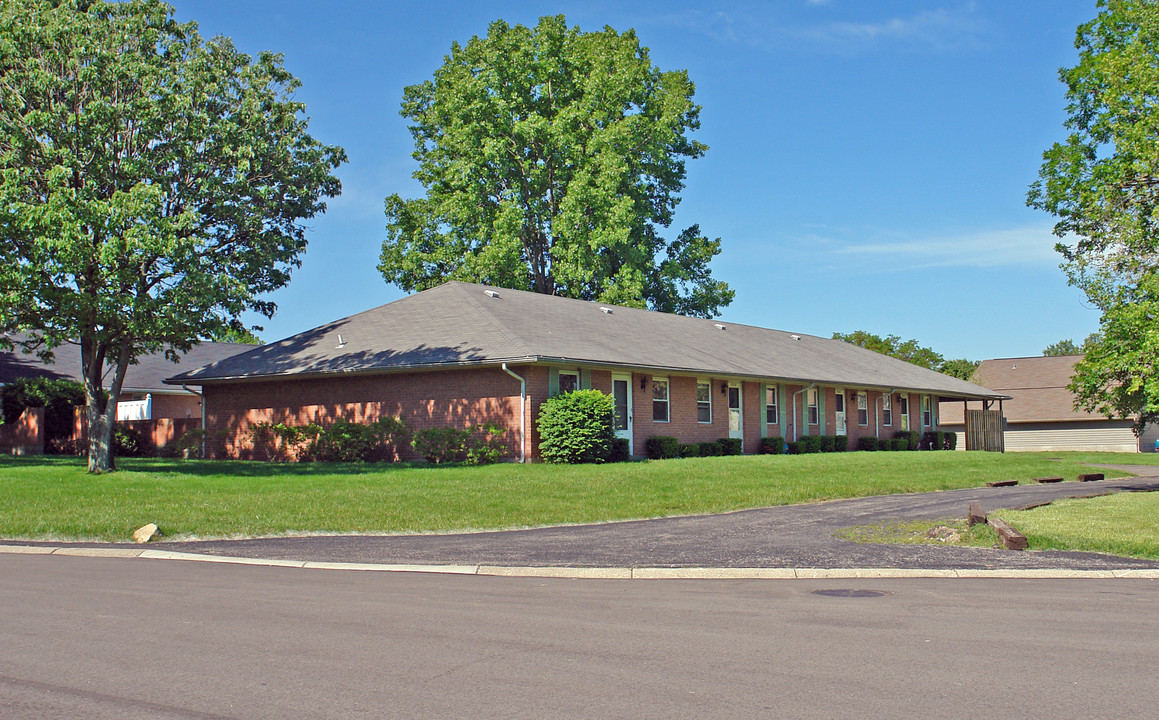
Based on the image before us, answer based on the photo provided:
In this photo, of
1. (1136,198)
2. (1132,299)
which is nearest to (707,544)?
(1132,299)

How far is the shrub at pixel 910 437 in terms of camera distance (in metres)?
42.5

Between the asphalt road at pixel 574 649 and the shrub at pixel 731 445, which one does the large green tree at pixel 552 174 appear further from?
the asphalt road at pixel 574 649

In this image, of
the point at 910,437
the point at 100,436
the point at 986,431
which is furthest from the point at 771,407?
the point at 100,436

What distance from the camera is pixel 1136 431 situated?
2241 centimetres

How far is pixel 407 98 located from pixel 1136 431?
128ft

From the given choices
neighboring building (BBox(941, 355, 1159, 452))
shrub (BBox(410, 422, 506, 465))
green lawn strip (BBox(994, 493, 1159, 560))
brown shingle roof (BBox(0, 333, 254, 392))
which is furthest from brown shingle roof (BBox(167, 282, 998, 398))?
neighboring building (BBox(941, 355, 1159, 452))

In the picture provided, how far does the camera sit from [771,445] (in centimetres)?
3381

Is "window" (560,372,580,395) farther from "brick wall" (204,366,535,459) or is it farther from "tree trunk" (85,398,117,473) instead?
"tree trunk" (85,398,117,473)

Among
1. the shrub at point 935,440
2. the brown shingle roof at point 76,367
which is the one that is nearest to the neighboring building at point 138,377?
the brown shingle roof at point 76,367

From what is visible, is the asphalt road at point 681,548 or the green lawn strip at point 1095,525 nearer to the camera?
the asphalt road at point 681,548

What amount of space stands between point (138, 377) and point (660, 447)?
25.5m

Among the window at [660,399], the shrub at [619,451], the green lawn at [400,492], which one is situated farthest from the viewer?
the window at [660,399]

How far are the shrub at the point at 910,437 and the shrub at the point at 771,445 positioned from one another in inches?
419

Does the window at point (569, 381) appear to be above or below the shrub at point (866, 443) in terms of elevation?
above
